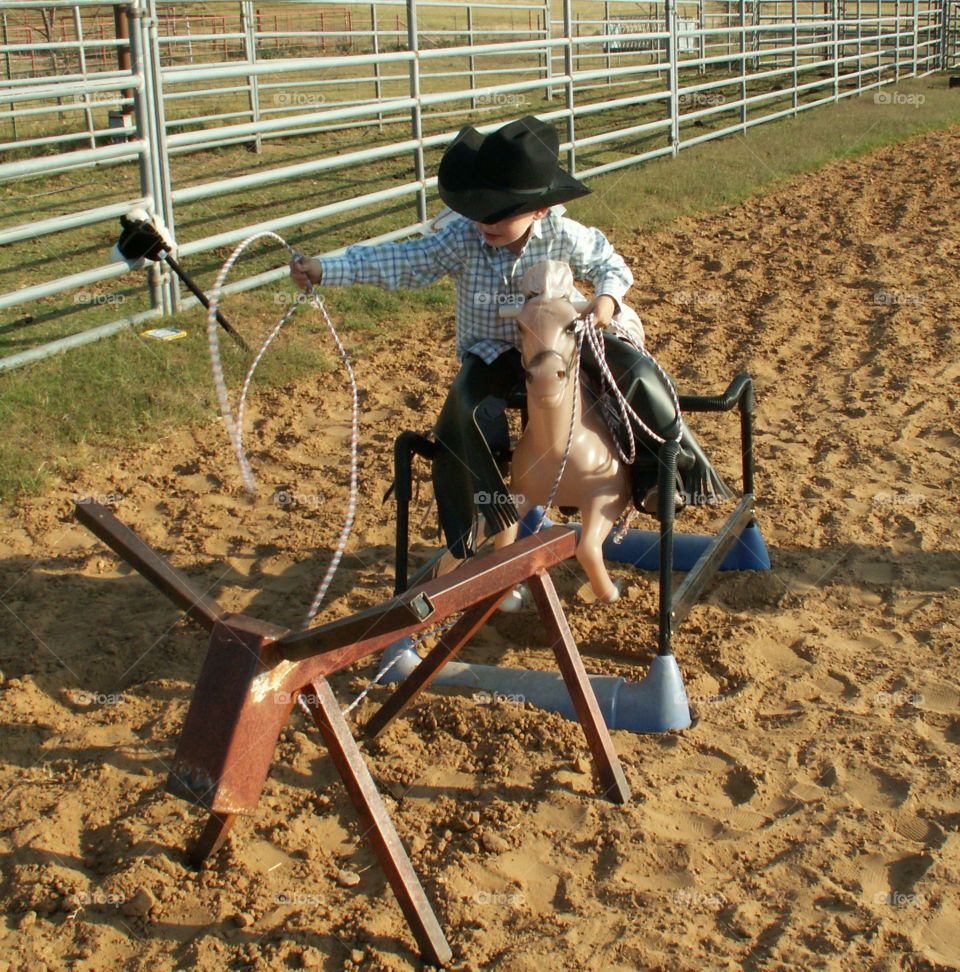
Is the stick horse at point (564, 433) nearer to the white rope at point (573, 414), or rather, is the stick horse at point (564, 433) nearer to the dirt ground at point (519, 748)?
the white rope at point (573, 414)

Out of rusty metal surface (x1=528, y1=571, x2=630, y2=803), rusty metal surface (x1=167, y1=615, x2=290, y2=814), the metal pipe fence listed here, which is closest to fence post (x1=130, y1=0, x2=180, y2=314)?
the metal pipe fence

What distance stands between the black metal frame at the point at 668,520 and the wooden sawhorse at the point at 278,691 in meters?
0.77

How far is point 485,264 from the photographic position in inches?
144

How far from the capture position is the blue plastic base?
429 centimetres

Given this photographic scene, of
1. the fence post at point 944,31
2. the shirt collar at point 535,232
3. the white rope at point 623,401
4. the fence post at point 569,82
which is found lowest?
the white rope at point 623,401

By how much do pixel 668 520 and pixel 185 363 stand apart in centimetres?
356

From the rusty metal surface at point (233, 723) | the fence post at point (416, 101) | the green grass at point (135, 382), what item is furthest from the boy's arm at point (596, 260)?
the fence post at point (416, 101)

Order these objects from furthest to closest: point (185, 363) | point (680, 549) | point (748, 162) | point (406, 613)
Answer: point (748, 162) → point (185, 363) → point (680, 549) → point (406, 613)

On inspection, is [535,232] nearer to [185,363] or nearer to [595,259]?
[595,259]

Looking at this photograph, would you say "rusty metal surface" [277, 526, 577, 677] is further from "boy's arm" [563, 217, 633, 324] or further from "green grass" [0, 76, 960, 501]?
"green grass" [0, 76, 960, 501]

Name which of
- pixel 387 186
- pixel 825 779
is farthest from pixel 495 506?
pixel 387 186

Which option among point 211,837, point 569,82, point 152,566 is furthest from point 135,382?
point 569,82

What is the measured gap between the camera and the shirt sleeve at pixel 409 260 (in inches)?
143

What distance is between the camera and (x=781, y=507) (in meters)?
4.82
